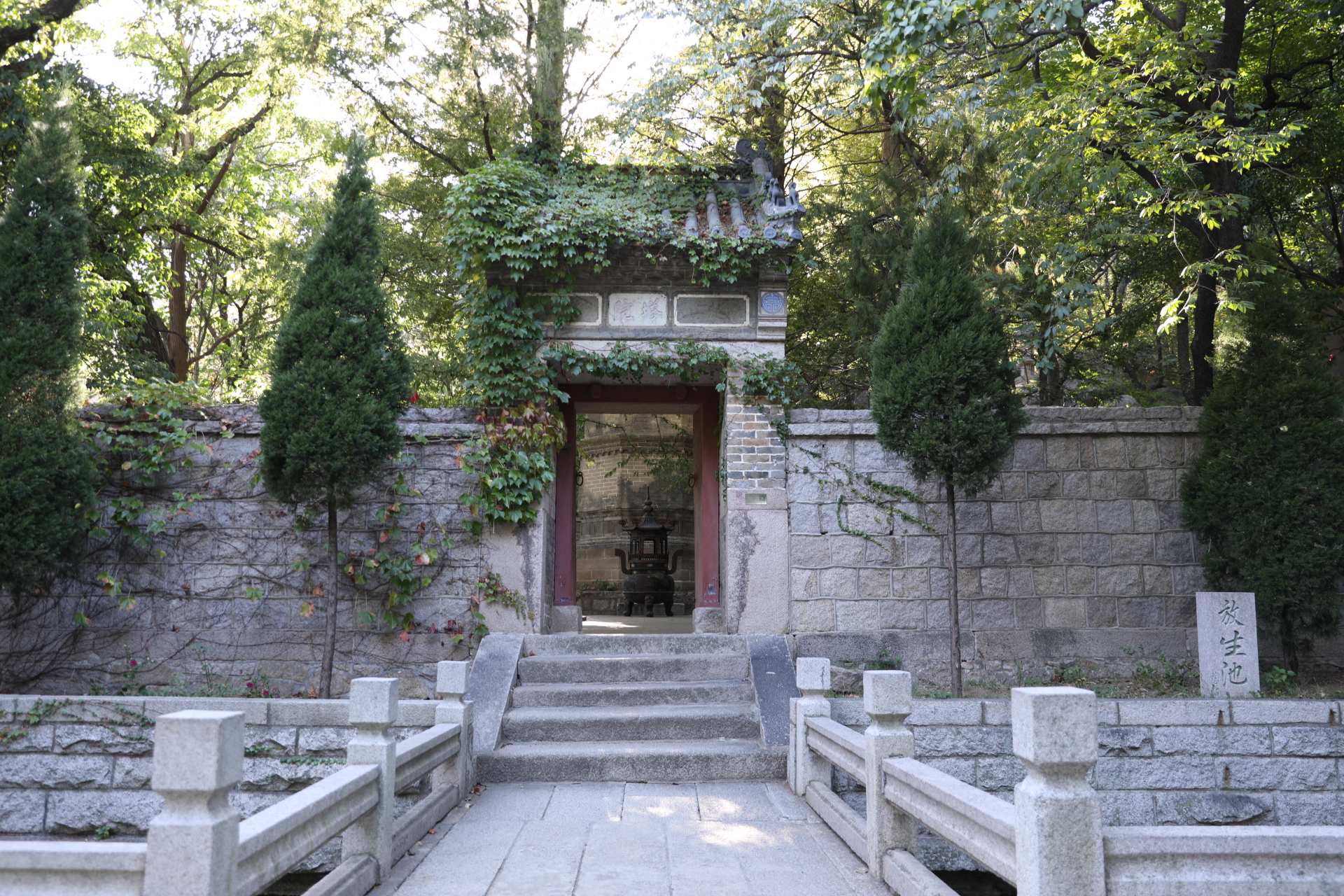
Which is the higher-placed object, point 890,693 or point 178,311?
point 178,311

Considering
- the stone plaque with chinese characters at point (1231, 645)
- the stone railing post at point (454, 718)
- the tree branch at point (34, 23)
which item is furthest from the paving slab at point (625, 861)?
the tree branch at point (34, 23)

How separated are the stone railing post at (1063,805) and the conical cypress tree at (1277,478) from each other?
194 inches

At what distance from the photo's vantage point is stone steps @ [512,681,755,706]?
20.1 feet

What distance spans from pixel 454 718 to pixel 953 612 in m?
3.47

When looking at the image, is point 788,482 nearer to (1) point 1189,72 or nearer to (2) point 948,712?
(2) point 948,712

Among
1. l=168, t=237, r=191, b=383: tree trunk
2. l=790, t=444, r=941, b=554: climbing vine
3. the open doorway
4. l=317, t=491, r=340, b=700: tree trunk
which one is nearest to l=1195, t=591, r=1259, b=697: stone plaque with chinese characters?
l=790, t=444, r=941, b=554: climbing vine

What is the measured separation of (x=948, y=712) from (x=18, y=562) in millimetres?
5885

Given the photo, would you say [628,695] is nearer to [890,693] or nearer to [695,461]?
[890,693]

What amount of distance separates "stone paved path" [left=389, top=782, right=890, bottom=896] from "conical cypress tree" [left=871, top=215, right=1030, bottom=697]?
220 centimetres

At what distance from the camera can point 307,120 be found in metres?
13.1

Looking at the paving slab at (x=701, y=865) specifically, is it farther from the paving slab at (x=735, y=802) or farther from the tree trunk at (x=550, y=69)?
the tree trunk at (x=550, y=69)

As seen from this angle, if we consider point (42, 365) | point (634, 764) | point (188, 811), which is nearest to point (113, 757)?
point (42, 365)

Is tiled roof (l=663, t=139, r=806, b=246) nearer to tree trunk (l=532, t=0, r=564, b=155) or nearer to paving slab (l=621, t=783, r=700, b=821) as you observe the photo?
tree trunk (l=532, t=0, r=564, b=155)

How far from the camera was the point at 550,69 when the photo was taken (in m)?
9.99
